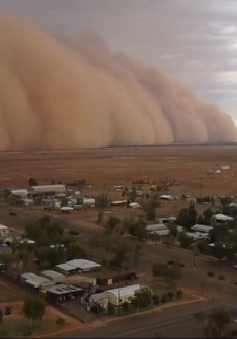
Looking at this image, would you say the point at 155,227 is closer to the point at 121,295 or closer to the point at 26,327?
the point at 121,295

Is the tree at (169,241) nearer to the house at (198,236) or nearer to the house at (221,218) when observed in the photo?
the house at (198,236)

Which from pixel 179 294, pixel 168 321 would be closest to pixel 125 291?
pixel 179 294

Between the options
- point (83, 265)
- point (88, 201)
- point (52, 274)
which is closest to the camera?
point (52, 274)

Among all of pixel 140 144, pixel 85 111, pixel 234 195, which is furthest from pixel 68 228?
pixel 140 144

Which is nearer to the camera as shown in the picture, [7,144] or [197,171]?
[197,171]

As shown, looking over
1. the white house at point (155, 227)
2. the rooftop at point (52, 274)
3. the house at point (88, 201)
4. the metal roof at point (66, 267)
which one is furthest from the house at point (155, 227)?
the house at point (88, 201)

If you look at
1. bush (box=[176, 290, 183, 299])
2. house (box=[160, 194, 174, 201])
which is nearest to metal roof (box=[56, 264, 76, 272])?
bush (box=[176, 290, 183, 299])

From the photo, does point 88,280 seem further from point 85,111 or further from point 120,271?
point 85,111

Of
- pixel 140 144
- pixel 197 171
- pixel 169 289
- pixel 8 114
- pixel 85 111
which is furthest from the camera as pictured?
pixel 140 144
